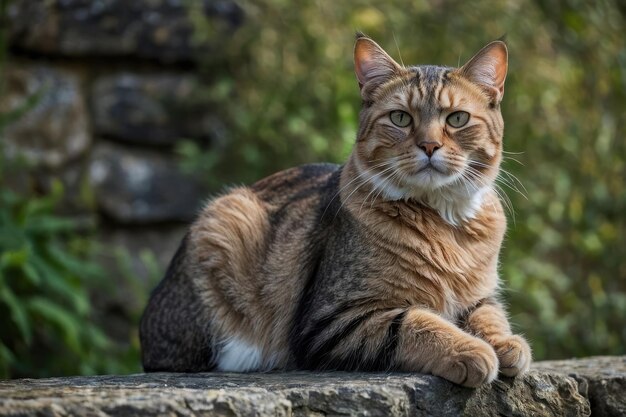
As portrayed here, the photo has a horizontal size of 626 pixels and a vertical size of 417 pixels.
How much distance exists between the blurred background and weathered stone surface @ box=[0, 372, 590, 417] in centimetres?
296

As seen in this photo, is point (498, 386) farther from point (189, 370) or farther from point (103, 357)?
point (103, 357)

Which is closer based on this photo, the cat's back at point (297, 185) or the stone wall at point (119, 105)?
the cat's back at point (297, 185)

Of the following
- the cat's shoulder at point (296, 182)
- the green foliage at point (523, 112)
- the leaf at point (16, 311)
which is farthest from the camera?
the green foliage at point (523, 112)

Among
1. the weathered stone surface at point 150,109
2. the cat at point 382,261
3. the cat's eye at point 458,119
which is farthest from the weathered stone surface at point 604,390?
the weathered stone surface at point 150,109

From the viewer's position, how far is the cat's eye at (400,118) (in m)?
3.44

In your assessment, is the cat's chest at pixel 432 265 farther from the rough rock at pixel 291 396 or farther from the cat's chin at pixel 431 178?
the rough rock at pixel 291 396

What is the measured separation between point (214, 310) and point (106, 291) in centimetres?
318

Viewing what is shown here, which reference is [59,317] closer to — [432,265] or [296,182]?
[296,182]

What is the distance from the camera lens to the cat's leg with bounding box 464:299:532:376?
3.21 metres

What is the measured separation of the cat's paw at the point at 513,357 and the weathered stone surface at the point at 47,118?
4228mm

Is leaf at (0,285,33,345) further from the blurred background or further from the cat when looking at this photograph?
the cat

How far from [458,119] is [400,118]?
22 centimetres

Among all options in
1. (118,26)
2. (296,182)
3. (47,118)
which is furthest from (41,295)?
(296,182)

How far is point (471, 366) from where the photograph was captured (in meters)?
3.03
